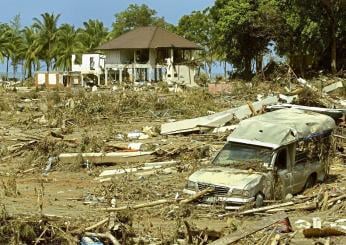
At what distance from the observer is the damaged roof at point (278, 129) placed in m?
15.0

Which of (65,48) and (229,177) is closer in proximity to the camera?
(229,177)

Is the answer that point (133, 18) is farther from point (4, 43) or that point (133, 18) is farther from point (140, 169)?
point (140, 169)

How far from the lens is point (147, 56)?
7362 centimetres

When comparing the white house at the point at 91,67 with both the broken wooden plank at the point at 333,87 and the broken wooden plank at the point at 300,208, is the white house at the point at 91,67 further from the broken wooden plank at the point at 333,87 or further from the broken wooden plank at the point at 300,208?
the broken wooden plank at the point at 300,208

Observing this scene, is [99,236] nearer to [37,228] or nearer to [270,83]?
[37,228]

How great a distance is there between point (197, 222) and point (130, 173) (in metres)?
5.72

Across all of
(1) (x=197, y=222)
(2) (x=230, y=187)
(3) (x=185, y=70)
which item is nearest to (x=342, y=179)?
(2) (x=230, y=187)

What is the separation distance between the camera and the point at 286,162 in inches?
585

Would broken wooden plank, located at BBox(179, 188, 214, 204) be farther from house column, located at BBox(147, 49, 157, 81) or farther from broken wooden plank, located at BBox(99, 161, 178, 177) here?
house column, located at BBox(147, 49, 157, 81)

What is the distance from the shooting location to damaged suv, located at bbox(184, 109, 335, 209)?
13.4m

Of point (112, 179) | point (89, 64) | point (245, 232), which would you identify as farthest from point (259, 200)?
point (89, 64)

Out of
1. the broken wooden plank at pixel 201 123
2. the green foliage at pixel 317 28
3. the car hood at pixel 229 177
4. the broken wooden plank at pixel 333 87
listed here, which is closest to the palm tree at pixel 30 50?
the green foliage at pixel 317 28

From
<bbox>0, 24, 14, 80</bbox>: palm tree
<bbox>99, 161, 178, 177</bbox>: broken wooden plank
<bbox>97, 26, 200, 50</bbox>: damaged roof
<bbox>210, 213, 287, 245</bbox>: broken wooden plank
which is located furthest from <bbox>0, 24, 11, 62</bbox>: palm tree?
<bbox>210, 213, 287, 245</bbox>: broken wooden plank

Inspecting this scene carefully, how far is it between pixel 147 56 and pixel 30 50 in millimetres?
26791
